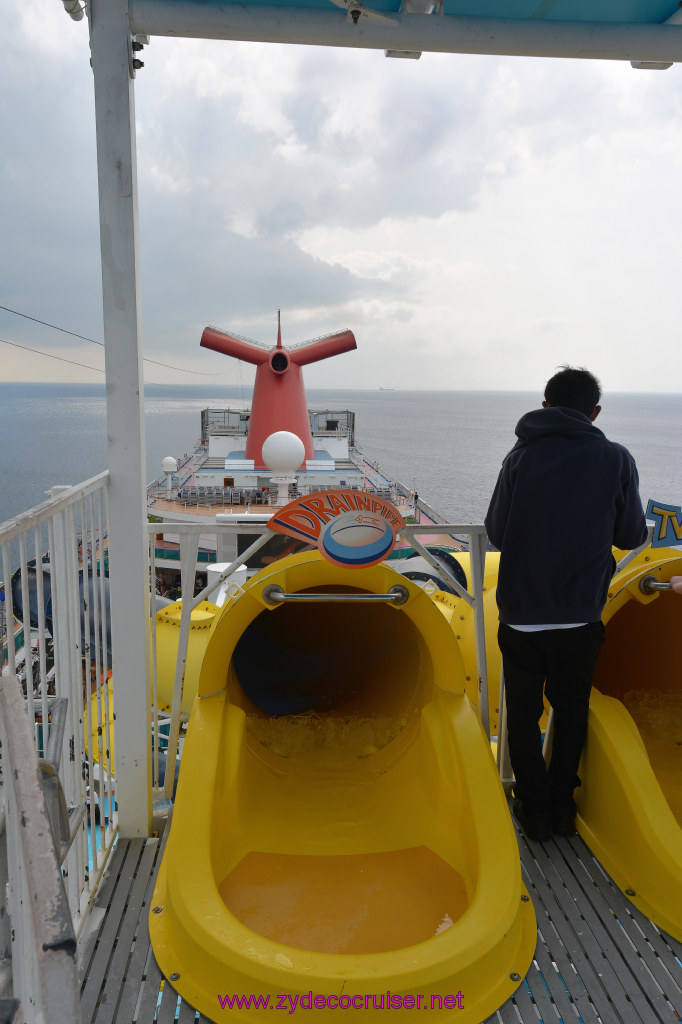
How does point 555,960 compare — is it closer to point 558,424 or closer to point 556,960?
point 556,960

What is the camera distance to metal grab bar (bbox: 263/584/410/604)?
2566 mm

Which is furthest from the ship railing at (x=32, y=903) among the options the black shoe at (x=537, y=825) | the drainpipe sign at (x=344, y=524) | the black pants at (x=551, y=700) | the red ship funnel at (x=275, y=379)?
the red ship funnel at (x=275, y=379)

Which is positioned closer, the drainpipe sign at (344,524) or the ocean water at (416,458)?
the drainpipe sign at (344,524)

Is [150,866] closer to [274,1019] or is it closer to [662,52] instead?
[274,1019]

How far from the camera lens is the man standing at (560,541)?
257 centimetres

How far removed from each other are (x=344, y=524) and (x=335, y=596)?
0.29 metres

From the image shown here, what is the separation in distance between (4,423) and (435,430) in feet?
228

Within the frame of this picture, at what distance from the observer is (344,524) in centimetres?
262

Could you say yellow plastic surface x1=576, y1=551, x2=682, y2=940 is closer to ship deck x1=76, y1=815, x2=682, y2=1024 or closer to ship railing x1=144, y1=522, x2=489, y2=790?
ship deck x1=76, y1=815, x2=682, y2=1024

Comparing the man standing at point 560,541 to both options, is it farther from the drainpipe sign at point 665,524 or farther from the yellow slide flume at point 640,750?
the drainpipe sign at point 665,524

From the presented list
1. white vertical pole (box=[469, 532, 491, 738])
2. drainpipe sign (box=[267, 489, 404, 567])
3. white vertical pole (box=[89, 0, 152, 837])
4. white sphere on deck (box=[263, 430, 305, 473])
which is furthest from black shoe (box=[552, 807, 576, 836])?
white sphere on deck (box=[263, 430, 305, 473])

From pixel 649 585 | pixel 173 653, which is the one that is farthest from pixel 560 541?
pixel 173 653

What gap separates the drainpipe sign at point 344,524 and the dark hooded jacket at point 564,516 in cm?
50

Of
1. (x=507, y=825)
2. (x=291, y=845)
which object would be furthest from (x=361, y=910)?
(x=507, y=825)
